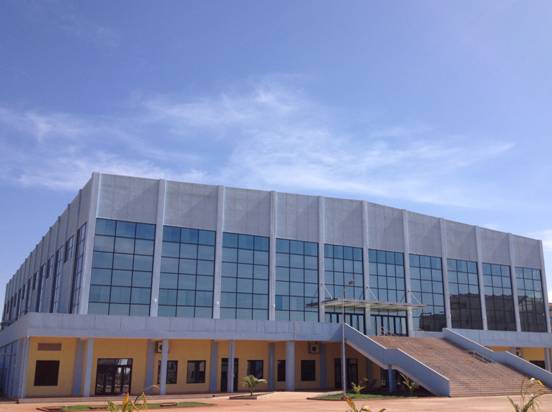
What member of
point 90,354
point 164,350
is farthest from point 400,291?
point 90,354

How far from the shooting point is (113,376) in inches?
1658

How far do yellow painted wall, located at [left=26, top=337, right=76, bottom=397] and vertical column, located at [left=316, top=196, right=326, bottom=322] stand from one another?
2131 centimetres

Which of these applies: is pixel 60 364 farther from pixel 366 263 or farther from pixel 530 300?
pixel 530 300

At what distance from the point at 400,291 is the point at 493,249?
15.4 metres

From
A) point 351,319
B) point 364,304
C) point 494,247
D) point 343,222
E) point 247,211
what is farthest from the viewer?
point 494,247

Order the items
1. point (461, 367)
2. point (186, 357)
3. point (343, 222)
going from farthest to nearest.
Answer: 1. point (343, 222)
2. point (186, 357)
3. point (461, 367)

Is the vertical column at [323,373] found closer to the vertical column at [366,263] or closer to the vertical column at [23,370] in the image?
the vertical column at [366,263]

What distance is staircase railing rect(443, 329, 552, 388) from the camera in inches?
1772

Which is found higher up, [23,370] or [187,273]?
[187,273]

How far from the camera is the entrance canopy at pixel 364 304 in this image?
50.0m

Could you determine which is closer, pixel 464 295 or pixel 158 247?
pixel 158 247

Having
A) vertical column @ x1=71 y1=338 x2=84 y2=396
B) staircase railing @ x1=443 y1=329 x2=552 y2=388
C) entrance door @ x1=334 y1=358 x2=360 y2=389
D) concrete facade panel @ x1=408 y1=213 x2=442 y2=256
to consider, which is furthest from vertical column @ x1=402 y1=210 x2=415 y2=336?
vertical column @ x1=71 y1=338 x2=84 y2=396

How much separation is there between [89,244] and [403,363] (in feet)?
82.1

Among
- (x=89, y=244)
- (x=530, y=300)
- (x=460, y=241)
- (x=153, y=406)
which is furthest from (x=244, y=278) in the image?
(x=530, y=300)
